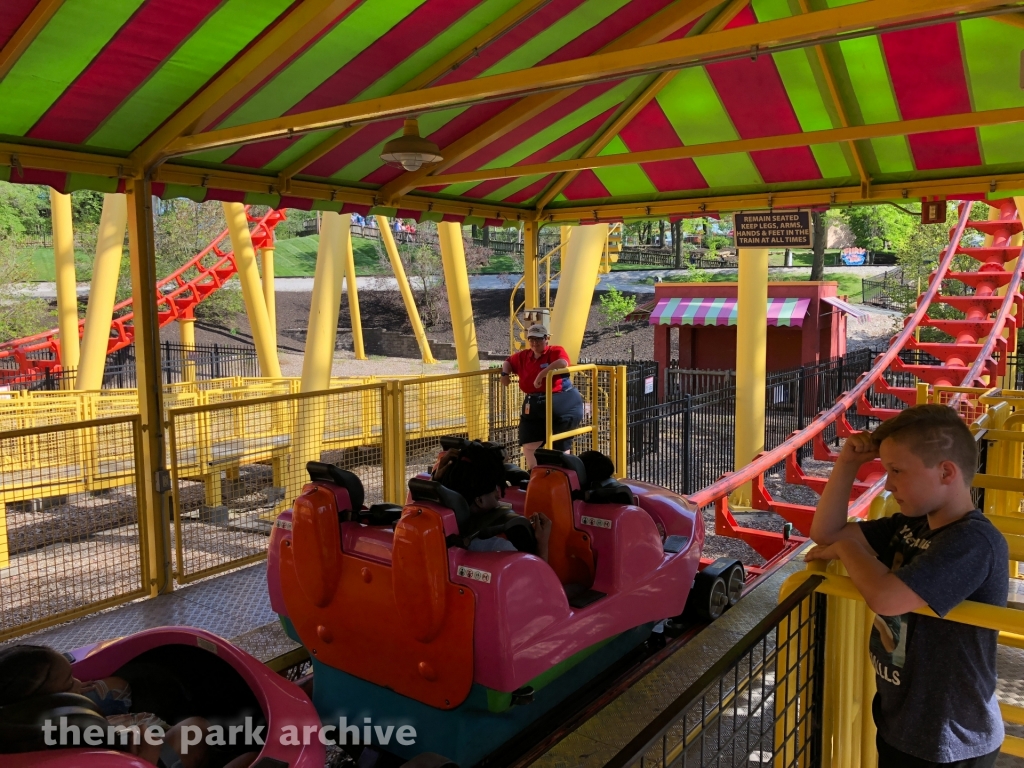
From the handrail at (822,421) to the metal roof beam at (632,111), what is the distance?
2947mm

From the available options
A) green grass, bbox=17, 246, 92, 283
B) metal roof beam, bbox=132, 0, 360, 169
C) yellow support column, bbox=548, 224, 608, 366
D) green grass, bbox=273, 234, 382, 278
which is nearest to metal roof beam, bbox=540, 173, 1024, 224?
yellow support column, bbox=548, 224, 608, 366

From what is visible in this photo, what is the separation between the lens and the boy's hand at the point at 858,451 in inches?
79.3

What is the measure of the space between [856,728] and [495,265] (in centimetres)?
4353

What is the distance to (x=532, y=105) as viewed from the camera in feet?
18.8

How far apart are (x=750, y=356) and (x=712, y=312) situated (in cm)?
838

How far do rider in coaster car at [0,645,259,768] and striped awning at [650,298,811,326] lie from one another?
16793 mm

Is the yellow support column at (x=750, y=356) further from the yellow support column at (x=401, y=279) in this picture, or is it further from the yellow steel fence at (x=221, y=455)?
the yellow support column at (x=401, y=279)

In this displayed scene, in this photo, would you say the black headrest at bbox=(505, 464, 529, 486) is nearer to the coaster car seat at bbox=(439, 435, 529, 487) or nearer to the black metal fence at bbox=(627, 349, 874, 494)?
the coaster car seat at bbox=(439, 435, 529, 487)

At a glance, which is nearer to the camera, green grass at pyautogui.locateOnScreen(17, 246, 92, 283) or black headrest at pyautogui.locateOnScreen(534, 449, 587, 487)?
black headrest at pyautogui.locateOnScreen(534, 449, 587, 487)

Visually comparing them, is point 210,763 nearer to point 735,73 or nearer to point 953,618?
point 953,618

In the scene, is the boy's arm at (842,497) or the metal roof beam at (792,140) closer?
the boy's arm at (842,497)

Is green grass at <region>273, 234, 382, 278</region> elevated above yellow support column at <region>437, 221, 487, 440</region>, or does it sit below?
above

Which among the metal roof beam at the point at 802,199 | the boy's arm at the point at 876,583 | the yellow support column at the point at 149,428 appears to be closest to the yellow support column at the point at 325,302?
the metal roof beam at the point at 802,199

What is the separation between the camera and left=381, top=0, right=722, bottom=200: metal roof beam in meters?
5.20
